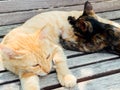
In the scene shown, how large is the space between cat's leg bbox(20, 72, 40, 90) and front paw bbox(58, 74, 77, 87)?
156 mm

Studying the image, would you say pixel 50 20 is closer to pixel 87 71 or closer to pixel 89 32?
pixel 89 32

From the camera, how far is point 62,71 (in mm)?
1863

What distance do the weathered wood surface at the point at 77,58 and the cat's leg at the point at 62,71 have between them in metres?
0.04

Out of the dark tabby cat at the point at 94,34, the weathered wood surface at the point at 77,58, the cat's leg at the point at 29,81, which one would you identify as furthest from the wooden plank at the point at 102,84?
the dark tabby cat at the point at 94,34

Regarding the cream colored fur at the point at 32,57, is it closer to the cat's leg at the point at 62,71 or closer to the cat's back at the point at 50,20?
the cat's leg at the point at 62,71

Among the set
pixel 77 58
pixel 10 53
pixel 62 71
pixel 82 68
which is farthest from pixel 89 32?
pixel 10 53

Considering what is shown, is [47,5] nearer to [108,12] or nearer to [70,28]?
[70,28]

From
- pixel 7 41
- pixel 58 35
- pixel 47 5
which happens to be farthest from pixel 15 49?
pixel 47 5

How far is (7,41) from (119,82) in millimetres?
781

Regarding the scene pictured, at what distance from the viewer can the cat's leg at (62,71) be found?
179 centimetres

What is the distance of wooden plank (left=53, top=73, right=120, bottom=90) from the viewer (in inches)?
71.9

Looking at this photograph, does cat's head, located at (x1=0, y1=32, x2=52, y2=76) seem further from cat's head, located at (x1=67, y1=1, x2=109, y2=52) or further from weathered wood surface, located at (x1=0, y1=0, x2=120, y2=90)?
cat's head, located at (x1=67, y1=1, x2=109, y2=52)

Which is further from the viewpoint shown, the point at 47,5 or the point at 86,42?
the point at 47,5

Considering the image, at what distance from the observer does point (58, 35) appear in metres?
2.25
